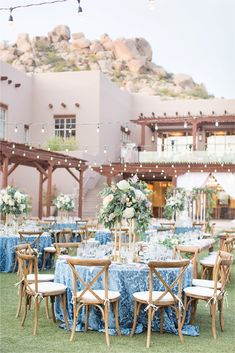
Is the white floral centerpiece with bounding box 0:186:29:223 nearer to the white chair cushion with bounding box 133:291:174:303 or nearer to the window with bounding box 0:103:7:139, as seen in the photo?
the white chair cushion with bounding box 133:291:174:303

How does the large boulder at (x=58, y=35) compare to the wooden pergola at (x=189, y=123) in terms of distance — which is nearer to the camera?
the wooden pergola at (x=189, y=123)

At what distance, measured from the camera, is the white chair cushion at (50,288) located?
18.7 ft

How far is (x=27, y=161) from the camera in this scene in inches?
752

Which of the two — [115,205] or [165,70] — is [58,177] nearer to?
[115,205]

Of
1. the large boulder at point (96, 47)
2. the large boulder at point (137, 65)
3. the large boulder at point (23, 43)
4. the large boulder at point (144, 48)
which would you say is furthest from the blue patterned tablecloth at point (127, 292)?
the large boulder at point (23, 43)

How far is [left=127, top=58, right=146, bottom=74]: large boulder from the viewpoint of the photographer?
62.5 m

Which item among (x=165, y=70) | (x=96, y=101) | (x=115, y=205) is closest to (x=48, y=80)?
(x=96, y=101)

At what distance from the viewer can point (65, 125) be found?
2806cm

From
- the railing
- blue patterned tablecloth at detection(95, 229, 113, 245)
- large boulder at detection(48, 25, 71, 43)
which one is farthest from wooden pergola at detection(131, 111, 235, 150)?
large boulder at detection(48, 25, 71, 43)

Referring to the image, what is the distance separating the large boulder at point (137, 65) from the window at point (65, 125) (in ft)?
116

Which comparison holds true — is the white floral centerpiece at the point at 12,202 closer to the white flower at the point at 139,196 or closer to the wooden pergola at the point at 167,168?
the white flower at the point at 139,196

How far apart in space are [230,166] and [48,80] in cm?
1111

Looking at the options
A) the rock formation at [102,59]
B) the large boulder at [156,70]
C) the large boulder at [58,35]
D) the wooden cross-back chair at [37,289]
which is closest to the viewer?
the wooden cross-back chair at [37,289]

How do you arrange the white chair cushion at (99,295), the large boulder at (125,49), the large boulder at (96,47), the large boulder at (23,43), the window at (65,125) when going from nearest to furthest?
the white chair cushion at (99,295)
the window at (65,125)
the large boulder at (125,49)
the large boulder at (96,47)
the large boulder at (23,43)
